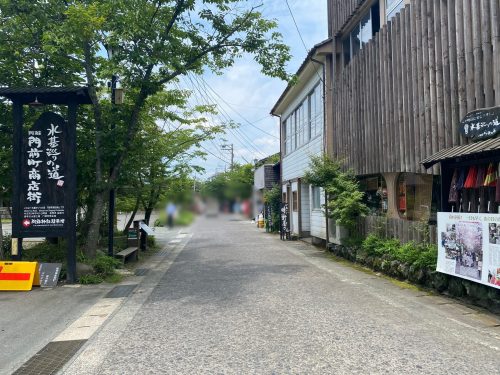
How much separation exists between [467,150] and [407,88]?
3.41 metres

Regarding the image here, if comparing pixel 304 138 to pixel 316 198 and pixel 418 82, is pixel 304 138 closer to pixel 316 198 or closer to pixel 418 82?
pixel 316 198

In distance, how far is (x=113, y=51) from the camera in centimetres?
1040

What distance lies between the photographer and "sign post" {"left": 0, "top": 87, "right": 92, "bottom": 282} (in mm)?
9000

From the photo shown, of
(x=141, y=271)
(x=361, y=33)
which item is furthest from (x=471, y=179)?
(x=141, y=271)

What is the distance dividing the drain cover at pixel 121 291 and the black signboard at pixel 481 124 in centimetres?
692

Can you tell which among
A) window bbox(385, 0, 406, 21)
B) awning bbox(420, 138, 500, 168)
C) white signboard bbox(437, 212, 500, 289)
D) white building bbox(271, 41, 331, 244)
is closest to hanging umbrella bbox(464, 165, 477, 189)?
awning bbox(420, 138, 500, 168)

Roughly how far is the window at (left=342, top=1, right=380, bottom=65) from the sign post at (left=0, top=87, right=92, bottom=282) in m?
8.25

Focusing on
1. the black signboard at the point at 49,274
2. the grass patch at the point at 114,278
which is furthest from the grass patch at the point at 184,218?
the black signboard at the point at 49,274

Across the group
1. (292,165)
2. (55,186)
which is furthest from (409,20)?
(292,165)

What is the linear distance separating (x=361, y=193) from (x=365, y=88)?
3003mm

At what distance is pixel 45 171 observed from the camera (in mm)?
9172

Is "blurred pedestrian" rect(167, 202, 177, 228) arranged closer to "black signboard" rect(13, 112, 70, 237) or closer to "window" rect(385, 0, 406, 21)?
"black signboard" rect(13, 112, 70, 237)

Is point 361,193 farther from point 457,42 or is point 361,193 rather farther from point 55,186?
point 55,186

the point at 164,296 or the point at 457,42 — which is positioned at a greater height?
the point at 457,42
